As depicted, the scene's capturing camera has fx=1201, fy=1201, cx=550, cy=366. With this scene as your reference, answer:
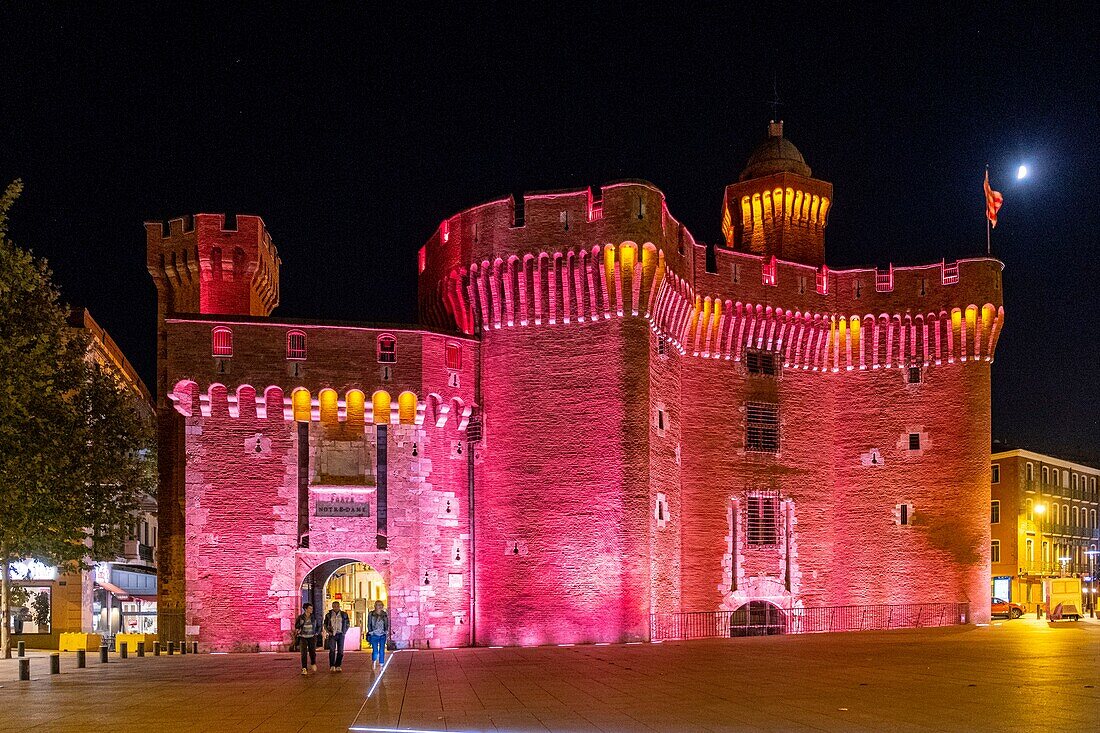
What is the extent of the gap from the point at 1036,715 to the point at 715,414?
103 ft

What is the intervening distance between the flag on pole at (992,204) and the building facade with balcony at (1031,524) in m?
33.6

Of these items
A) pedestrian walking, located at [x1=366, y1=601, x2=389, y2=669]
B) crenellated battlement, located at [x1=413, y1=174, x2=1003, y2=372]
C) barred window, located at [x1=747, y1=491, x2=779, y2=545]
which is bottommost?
pedestrian walking, located at [x1=366, y1=601, x2=389, y2=669]

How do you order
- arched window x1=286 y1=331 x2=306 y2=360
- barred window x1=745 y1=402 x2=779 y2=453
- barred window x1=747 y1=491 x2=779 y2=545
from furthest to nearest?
1. barred window x1=745 y1=402 x2=779 y2=453
2. barred window x1=747 y1=491 x2=779 y2=545
3. arched window x1=286 y1=331 x2=306 y2=360

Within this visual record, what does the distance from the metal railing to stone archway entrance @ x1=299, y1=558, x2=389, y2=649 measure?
14.9 m

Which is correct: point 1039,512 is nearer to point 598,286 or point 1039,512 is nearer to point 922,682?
point 598,286

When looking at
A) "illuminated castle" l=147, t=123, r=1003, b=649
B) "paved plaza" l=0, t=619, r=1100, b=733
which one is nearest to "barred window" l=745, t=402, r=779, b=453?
"illuminated castle" l=147, t=123, r=1003, b=649

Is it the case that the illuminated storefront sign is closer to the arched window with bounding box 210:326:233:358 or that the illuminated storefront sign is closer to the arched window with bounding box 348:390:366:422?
the arched window with bounding box 210:326:233:358

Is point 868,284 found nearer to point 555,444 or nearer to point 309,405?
point 555,444

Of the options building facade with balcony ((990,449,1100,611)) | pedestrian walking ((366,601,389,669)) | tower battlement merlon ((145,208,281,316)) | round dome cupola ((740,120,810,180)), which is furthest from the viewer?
building facade with balcony ((990,449,1100,611))

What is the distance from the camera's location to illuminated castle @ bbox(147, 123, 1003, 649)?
43.0m

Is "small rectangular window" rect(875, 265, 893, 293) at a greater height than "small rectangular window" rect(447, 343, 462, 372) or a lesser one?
greater

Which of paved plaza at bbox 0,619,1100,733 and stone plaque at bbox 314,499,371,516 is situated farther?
stone plaque at bbox 314,499,371,516

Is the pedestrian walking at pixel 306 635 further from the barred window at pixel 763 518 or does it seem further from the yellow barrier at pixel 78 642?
the barred window at pixel 763 518

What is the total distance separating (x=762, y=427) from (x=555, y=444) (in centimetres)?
1204
